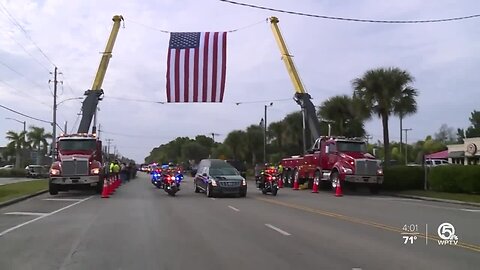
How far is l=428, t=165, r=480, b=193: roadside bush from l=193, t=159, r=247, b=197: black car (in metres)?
11.9

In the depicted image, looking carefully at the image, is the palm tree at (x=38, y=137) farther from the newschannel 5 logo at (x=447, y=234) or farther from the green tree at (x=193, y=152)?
the newschannel 5 logo at (x=447, y=234)

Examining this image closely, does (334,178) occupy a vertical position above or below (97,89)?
below

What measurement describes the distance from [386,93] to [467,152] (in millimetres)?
29555

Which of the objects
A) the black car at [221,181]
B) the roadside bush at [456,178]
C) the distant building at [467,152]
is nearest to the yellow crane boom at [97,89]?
the black car at [221,181]

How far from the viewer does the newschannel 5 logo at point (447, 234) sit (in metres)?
12.2

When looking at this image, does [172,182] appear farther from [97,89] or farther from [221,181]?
[97,89]

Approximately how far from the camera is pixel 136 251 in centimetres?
1088

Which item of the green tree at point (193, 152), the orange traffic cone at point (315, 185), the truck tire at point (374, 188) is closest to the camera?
the truck tire at point (374, 188)

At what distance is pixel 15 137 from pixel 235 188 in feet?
262

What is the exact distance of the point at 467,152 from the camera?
2479 inches

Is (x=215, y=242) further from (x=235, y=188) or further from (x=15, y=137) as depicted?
(x=15, y=137)

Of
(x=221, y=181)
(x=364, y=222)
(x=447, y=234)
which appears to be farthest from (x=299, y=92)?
(x=447, y=234)

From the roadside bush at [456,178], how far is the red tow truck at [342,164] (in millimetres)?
3165

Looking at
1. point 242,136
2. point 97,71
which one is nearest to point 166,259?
point 97,71
